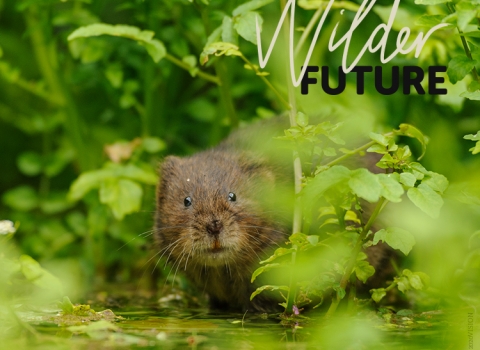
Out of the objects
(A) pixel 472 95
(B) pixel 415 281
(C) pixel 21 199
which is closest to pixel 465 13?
(A) pixel 472 95

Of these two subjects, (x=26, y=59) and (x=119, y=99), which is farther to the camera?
(x=26, y=59)

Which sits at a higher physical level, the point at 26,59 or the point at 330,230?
the point at 26,59

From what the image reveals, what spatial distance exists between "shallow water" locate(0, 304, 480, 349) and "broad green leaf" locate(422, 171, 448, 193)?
0.66 metres

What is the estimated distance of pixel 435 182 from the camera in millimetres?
3189

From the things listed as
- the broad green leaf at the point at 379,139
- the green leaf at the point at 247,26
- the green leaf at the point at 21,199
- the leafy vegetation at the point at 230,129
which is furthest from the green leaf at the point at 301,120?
the green leaf at the point at 21,199

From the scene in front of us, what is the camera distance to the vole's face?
395 cm

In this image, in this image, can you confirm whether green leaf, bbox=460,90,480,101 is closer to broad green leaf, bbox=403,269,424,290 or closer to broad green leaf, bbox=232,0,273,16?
broad green leaf, bbox=403,269,424,290

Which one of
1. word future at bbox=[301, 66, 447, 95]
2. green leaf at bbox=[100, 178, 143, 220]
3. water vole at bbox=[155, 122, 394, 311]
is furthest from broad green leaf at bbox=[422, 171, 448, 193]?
green leaf at bbox=[100, 178, 143, 220]

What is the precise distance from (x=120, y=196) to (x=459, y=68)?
7.65 ft

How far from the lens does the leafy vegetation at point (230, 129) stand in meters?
3.28

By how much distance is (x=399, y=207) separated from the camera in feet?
14.6

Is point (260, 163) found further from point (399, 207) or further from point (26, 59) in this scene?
point (26, 59)

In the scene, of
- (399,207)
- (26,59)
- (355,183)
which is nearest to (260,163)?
(399,207)

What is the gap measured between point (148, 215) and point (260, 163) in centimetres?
134
